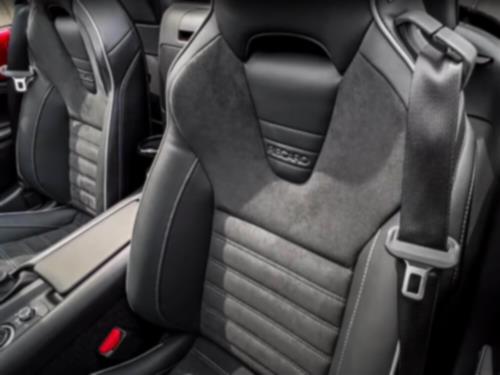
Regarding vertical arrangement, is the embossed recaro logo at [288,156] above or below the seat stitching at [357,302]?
above

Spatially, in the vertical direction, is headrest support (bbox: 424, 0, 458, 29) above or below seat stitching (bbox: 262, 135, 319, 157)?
above

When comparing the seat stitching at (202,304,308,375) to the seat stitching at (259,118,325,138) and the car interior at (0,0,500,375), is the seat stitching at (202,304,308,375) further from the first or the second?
the seat stitching at (259,118,325,138)

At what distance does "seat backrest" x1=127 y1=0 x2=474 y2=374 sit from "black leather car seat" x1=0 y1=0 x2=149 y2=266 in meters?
0.57

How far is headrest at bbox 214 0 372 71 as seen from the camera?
25.6 inches

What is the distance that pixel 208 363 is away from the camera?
108cm

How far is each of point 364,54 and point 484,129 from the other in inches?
13.0

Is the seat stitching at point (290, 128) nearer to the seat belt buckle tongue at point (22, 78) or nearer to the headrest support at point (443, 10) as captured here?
the headrest support at point (443, 10)

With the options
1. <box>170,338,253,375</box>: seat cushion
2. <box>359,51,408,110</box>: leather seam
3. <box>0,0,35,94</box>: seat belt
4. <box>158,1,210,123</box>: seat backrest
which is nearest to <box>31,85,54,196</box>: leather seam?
<box>0,0,35,94</box>: seat belt

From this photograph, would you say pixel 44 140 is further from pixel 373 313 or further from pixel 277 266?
pixel 373 313

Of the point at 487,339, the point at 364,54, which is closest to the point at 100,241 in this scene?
the point at 364,54

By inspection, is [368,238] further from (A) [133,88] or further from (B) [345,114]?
(A) [133,88]

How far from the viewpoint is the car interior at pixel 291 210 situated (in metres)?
0.62

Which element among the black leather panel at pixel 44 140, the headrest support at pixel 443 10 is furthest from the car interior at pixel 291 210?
the black leather panel at pixel 44 140

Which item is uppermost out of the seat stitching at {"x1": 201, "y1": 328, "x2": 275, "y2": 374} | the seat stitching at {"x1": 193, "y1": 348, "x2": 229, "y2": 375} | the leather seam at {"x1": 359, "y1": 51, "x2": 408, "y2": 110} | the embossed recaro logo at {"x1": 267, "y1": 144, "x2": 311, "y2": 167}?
the leather seam at {"x1": 359, "y1": 51, "x2": 408, "y2": 110}
